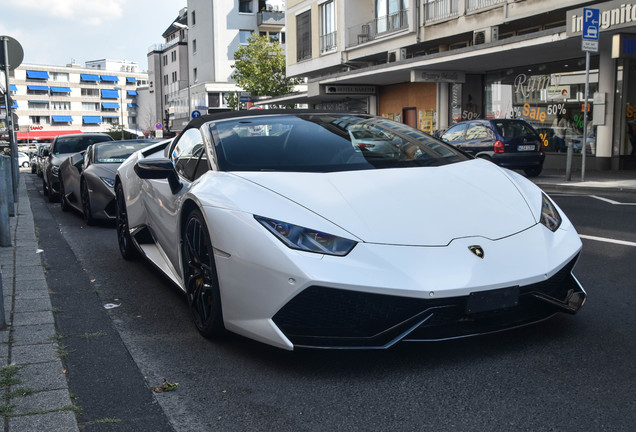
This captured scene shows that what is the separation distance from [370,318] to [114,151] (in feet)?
26.9

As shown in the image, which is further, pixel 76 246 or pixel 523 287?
pixel 76 246

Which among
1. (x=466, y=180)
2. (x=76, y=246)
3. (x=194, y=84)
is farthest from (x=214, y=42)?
(x=466, y=180)

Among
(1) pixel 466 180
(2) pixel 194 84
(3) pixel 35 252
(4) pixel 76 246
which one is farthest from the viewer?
(2) pixel 194 84

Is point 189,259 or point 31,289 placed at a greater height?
point 189,259

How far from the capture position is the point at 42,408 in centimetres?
278

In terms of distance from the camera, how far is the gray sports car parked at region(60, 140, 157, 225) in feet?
30.3

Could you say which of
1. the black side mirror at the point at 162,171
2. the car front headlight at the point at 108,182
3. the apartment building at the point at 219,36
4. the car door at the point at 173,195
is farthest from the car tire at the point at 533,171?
the apartment building at the point at 219,36

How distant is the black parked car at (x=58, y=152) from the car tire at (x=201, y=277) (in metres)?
11.0

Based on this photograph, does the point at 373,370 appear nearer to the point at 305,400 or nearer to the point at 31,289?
the point at 305,400

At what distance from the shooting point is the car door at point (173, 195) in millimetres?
4324

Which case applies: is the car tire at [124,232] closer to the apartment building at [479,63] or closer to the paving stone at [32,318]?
the paving stone at [32,318]

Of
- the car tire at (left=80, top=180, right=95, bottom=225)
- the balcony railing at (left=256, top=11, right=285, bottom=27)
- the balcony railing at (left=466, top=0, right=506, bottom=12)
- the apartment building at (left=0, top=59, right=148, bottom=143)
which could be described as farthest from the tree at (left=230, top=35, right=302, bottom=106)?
the apartment building at (left=0, top=59, right=148, bottom=143)

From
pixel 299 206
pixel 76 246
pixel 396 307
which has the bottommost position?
pixel 76 246

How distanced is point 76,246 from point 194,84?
65.9m
